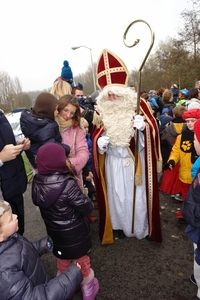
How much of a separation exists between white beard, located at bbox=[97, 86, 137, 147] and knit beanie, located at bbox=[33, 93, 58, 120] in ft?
2.13

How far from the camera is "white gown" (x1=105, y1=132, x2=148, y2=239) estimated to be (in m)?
2.88

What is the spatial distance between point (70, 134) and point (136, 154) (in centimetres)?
83

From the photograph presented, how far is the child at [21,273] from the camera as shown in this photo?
1.25 meters

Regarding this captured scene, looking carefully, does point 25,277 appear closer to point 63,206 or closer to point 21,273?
point 21,273

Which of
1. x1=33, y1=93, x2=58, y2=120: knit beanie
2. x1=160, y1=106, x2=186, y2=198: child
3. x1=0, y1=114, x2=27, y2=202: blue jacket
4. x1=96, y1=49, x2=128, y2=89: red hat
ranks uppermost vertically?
x1=96, y1=49, x2=128, y2=89: red hat

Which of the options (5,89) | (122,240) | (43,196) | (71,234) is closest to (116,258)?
(122,240)

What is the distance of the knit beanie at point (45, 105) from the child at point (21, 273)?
1152mm

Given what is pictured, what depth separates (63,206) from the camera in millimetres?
1929

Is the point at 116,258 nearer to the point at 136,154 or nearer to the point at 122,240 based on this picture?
the point at 122,240

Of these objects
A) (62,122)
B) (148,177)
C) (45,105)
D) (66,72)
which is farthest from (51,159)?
(66,72)

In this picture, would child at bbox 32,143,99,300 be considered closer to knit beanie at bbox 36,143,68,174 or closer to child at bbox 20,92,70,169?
knit beanie at bbox 36,143,68,174

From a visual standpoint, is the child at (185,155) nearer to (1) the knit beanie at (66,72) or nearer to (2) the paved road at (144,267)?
(2) the paved road at (144,267)

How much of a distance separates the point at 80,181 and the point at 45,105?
1105 millimetres

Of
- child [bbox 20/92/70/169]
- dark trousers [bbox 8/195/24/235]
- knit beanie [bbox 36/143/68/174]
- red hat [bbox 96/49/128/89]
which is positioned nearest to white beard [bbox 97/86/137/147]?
red hat [bbox 96/49/128/89]
